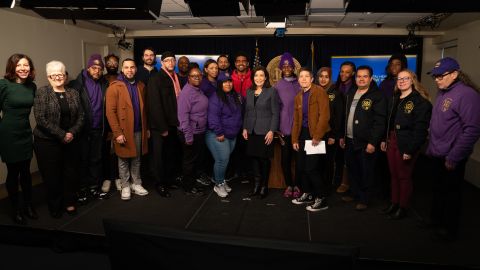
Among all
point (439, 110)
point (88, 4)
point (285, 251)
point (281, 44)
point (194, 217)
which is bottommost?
point (194, 217)

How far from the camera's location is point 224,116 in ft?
11.1

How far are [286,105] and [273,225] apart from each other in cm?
116

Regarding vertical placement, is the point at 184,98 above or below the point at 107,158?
above

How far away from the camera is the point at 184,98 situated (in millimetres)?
3250

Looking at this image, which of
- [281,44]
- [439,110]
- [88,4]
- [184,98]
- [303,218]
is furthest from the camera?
[281,44]

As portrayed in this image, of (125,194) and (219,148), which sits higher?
(219,148)

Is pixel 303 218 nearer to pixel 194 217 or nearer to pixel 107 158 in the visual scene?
pixel 194 217

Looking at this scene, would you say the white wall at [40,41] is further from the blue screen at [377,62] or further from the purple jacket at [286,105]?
the blue screen at [377,62]

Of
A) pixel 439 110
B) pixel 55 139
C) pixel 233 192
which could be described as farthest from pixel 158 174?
pixel 439 110

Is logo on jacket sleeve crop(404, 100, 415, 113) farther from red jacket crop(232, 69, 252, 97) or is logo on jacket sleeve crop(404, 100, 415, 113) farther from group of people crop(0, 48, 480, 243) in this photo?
red jacket crop(232, 69, 252, 97)

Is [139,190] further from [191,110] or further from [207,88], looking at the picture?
[207,88]

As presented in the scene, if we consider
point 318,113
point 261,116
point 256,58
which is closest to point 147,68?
point 261,116

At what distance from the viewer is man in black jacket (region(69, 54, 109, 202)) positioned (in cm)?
324

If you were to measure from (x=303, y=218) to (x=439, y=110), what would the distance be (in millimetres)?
1394
